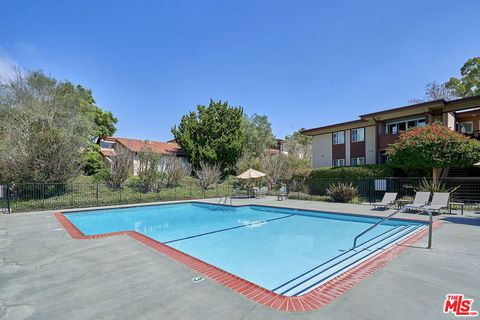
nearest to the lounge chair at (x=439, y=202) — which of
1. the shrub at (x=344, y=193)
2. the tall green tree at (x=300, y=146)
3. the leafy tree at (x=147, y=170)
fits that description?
the shrub at (x=344, y=193)

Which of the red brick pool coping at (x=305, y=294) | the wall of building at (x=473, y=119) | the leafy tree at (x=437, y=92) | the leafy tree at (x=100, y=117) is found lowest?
the red brick pool coping at (x=305, y=294)

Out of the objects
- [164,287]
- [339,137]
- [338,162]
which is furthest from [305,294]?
[339,137]

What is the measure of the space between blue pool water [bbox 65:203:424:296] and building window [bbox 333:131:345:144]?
45.9ft

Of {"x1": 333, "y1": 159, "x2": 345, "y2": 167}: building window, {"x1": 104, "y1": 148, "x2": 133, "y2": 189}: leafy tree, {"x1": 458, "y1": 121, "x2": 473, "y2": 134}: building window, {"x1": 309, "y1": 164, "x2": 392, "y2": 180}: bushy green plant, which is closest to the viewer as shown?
{"x1": 309, "y1": 164, "x2": 392, "y2": 180}: bushy green plant

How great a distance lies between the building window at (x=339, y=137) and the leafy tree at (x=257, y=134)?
39.0 feet

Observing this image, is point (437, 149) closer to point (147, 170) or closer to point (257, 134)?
point (147, 170)

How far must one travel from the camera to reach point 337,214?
12141 mm

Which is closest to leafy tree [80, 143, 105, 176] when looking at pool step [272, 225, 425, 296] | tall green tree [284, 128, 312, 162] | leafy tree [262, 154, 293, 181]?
leafy tree [262, 154, 293, 181]

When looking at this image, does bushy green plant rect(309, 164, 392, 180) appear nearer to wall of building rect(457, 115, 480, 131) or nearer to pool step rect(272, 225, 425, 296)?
wall of building rect(457, 115, 480, 131)

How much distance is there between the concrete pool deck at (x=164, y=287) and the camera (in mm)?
3156

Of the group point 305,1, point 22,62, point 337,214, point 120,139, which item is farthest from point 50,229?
point 120,139

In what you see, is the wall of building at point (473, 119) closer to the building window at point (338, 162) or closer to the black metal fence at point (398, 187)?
the black metal fence at point (398, 187)

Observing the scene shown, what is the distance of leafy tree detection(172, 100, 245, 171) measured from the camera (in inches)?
1190

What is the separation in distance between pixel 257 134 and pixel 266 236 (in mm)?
28928
